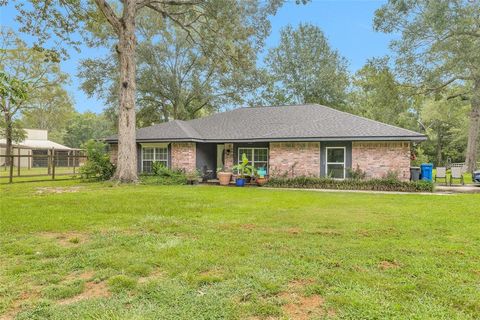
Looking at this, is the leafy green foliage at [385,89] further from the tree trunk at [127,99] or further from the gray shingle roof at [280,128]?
the tree trunk at [127,99]

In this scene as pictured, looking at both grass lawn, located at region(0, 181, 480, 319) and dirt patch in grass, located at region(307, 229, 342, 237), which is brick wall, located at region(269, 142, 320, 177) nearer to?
grass lawn, located at region(0, 181, 480, 319)

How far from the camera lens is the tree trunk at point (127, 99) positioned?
50.4 feet

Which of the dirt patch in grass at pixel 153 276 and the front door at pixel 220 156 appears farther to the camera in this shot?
the front door at pixel 220 156

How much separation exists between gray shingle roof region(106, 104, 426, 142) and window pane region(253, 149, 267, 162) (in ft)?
2.93

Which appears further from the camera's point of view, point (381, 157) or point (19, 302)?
point (381, 157)

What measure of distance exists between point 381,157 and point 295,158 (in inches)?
149

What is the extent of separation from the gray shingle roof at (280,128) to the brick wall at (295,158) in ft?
1.86

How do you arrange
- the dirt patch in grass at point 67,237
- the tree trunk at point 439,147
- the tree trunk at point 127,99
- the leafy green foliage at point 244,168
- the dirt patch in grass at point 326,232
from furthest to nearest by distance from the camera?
the tree trunk at point 439,147, the leafy green foliage at point 244,168, the tree trunk at point 127,99, the dirt patch in grass at point 326,232, the dirt patch in grass at point 67,237

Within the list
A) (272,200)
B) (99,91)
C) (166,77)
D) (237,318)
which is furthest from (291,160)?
(99,91)

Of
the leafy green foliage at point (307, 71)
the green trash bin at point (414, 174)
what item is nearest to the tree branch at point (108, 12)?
the leafy green foliage at point (307, 71)

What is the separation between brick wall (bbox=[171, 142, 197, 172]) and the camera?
17.0 meters

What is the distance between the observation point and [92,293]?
321 centimetres

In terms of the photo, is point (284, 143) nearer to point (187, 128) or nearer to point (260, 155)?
point (260, 155)

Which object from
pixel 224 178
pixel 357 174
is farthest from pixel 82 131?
pixel 357 174
